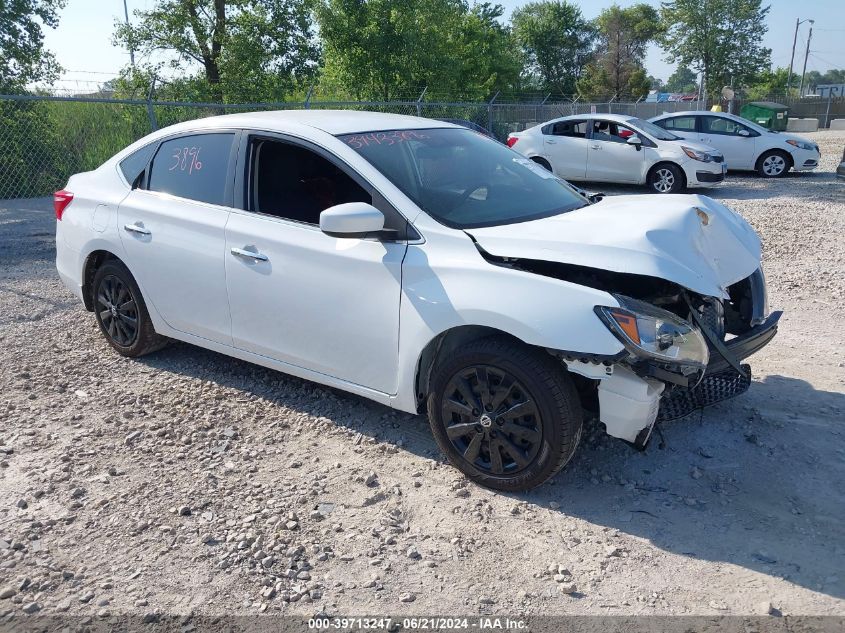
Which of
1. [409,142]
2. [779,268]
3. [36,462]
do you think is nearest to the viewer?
[36,462]

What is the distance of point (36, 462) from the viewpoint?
12.7 feet

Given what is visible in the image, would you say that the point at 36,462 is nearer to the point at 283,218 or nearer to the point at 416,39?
the point at 283,218

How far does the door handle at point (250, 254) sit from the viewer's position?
4.07m

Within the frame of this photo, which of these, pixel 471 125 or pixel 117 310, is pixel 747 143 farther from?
pixel 117 310

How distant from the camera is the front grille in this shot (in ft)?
11.8

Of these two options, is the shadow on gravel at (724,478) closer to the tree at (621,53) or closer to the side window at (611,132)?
the side window at (611,132)

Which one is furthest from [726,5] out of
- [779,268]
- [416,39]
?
[779,268]

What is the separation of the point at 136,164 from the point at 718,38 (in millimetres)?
47551

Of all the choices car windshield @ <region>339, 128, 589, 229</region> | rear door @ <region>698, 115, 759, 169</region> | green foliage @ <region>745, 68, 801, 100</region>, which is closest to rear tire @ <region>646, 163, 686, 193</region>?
rear door @ <region>698, 115, 759, 169</region>

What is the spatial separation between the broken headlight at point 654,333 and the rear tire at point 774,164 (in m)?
14.9

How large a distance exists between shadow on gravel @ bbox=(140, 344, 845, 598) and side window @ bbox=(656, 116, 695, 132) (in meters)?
12.9

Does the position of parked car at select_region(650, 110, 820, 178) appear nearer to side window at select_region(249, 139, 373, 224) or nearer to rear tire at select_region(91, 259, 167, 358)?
side window at select_region(249, 139, 373, 224)

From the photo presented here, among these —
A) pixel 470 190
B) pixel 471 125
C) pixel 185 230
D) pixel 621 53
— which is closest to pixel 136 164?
pixel 185 230

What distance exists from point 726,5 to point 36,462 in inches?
1928
